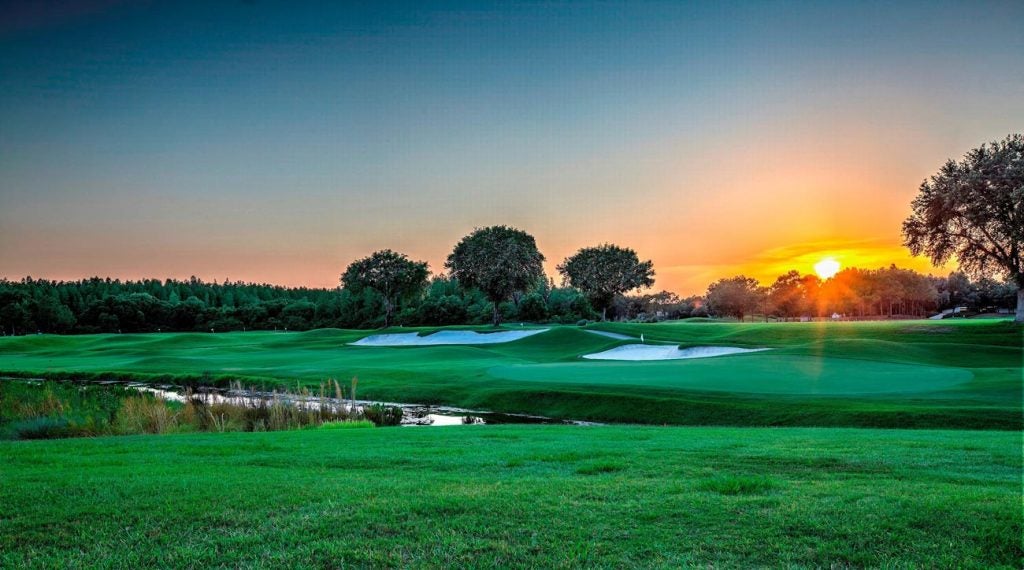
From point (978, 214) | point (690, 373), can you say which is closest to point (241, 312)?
point (690, 373)

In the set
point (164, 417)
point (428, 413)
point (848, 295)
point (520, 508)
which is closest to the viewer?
point (520, 508)

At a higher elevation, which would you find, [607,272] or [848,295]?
[607,272]

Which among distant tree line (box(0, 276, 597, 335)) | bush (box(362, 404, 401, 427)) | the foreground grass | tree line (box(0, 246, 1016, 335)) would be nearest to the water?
bush (box(362, 404, 401, 427))

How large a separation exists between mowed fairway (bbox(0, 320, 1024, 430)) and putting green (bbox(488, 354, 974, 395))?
0.21 ft

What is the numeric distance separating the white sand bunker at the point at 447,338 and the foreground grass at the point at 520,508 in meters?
42.9

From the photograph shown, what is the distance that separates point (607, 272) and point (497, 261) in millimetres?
24762

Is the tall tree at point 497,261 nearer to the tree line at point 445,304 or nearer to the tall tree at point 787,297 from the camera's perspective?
the tree line at point 445,304

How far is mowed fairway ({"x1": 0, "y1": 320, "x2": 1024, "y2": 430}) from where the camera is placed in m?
18.4

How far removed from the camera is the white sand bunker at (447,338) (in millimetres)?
53659

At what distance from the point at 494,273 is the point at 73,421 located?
48.0 metres

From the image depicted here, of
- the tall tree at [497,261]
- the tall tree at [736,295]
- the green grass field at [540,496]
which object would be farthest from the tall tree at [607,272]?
the green grass field at [540,496]

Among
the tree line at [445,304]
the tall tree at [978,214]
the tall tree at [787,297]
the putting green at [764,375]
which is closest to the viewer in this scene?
the putting green at [764,375]

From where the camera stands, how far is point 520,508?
6.23 meters

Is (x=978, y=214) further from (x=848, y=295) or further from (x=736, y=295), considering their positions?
(x=848, y=295)
